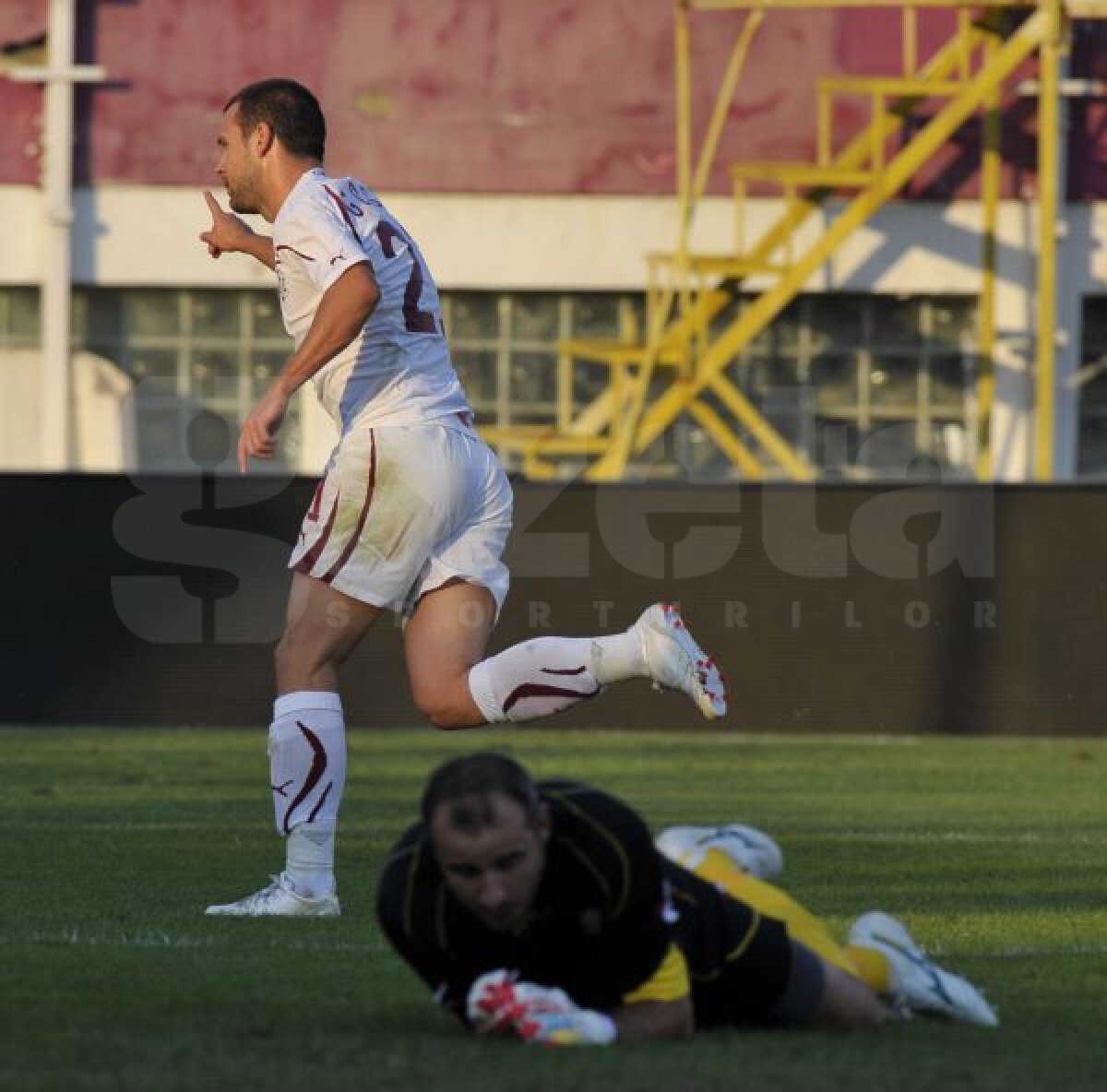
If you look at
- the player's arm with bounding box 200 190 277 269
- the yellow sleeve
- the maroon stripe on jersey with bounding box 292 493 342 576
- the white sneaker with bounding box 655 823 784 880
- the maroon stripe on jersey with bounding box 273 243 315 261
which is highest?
the player's arm with bounding box 200 190 277 269

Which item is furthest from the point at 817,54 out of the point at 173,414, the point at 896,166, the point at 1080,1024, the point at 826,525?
the point at 1080,1024

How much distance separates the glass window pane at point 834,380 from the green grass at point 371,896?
8744mm

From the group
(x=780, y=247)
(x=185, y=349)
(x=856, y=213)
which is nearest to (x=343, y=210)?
(x=856, y=213)

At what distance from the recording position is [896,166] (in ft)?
77.7

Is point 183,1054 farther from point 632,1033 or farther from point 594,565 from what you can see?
point 594,565

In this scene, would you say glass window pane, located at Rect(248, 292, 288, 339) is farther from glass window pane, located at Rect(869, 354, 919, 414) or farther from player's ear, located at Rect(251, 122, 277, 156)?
player's ear, located at Rect(251, 122, 277, 156)

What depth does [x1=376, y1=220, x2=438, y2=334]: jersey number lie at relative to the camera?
832 cm

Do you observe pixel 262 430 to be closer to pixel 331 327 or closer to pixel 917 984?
pixel 331 327

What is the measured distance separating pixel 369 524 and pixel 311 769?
721 mm

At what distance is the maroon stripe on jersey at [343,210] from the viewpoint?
26.8 feet

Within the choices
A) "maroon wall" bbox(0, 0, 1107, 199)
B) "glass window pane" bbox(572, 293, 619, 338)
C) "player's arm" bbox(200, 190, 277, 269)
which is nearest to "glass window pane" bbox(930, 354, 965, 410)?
"maroon wall" bbox(0, 0, 1107, 199)

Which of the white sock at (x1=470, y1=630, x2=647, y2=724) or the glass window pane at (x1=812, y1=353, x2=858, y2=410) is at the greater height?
the glass window pane at (x1=812, y1=353, x2=858, y2=410)

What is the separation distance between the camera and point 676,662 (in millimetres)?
7957

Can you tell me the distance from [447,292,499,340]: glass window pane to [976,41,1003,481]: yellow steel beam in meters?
4.20
